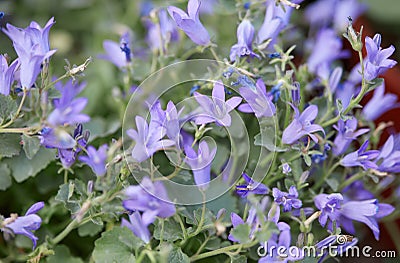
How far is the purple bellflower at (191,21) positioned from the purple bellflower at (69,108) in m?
0.13

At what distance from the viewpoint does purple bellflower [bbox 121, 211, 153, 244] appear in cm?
51

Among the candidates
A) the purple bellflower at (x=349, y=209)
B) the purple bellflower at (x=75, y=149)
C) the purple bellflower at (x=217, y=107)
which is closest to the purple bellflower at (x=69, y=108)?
the purple bellflower at (x=75, y=149)

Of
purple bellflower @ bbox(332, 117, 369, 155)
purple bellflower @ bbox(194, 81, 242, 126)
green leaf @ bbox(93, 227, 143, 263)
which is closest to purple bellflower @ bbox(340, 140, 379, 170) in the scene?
purple bellflower @ bbox(332, 117, 369, 155)

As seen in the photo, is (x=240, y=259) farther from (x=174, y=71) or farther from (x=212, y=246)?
(x=174, y=71)

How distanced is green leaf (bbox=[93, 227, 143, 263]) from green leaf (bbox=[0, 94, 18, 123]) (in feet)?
0.50

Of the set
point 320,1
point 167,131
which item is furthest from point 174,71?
point 320,1

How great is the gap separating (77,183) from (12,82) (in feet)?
0.39

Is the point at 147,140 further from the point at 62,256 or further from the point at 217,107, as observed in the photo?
the point at 62,256

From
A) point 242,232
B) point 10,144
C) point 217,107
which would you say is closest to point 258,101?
point 217,107

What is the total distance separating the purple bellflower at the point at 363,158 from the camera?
23.3 inches

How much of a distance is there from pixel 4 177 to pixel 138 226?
0.69 feet

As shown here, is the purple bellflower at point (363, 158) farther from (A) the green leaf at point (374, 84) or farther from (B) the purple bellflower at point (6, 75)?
(B) the purple bellflower at point (6, 75)

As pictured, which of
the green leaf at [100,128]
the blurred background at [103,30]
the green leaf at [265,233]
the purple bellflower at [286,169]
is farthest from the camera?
the blurred background at [103,30]

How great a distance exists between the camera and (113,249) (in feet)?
1.91
